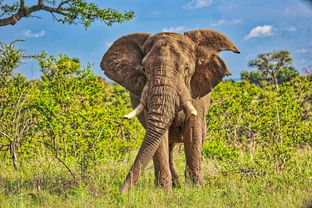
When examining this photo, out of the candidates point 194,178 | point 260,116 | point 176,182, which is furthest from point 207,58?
point 260,116

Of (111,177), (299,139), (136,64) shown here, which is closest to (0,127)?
(111,177)

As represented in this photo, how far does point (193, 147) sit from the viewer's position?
7.30 m

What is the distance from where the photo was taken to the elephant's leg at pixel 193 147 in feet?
23.6

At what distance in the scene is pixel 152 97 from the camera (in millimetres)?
6199

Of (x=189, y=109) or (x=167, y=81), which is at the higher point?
(x=167, y=81)

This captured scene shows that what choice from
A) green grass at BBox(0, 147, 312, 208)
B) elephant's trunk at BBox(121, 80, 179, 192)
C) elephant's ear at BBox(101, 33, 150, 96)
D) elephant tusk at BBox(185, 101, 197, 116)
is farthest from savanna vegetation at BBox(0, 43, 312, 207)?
elephant's ear at BBox(101, 33, 150, 96)

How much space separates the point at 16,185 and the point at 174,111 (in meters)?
3.44

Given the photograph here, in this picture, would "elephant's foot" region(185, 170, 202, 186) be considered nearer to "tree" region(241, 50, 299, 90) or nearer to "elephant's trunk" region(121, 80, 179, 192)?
"elephant's trunk" region(121, 80, 179, 192)

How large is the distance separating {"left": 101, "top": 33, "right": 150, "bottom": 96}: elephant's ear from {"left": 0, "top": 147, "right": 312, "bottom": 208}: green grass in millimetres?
1782

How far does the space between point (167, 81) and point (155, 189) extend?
6.16ft

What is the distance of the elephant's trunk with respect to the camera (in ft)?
20.1

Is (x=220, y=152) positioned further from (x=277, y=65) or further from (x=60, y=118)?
(x=277, y=65)

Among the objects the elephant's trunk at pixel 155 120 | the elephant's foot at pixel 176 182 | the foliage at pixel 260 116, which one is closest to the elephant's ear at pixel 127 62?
Result: the elephant's trunk at pixel 155 120

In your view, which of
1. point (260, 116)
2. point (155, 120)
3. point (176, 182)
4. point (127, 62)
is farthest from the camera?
point (260, 116)
